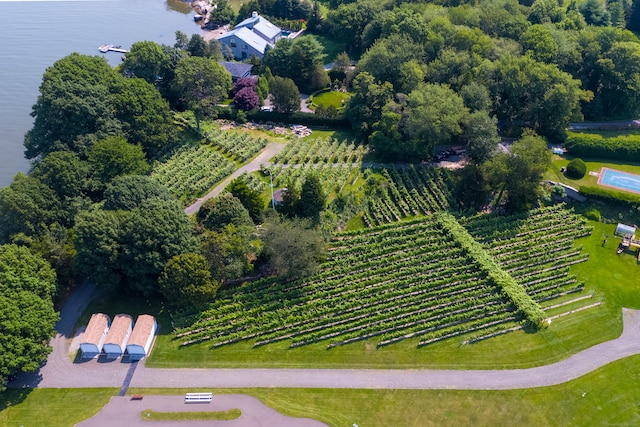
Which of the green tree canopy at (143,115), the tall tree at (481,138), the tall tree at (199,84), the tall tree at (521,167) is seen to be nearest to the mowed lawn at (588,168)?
the tall tree at (521,167)

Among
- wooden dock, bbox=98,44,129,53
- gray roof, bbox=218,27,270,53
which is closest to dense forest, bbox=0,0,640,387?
gray roof, bbox=218,27,270,53

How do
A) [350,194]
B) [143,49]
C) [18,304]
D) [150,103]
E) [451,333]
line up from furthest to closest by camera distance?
1. [143,49]
2. [150,103]
3. [350,194]
4. [451,333]
5. [18,304]

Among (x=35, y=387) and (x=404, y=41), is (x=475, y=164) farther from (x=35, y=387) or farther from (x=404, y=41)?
(x=35, y=387)

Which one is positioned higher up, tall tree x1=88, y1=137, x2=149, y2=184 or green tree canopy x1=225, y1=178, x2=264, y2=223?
tall tree x1=88, y1=137, x2=149, y2=184

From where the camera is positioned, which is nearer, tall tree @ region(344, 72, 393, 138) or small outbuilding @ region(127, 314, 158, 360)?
small outbuilding @ region(127, 314, 158, 360)

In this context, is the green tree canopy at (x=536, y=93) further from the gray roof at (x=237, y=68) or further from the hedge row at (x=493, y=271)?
the gray roof at (x=237, y=68)

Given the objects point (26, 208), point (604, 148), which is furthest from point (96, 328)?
point (604, 148)

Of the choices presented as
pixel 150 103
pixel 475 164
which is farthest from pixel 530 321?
pixel 150 103

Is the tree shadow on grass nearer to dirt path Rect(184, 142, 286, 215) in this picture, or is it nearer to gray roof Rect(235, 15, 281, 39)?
dirt path Rect(184, 142, 286, 215)
